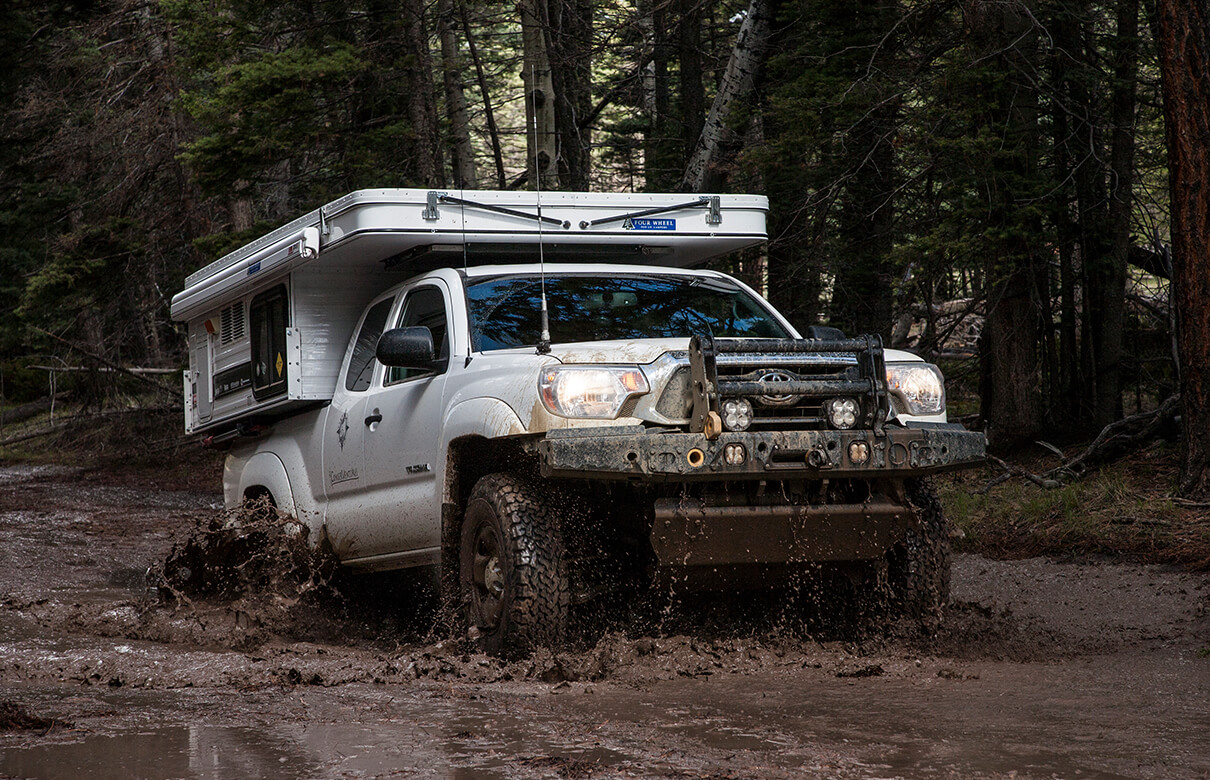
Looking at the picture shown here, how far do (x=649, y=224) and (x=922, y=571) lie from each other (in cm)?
280

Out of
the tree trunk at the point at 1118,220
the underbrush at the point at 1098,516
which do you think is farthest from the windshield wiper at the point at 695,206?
the tree trunk at the point at 1118,220

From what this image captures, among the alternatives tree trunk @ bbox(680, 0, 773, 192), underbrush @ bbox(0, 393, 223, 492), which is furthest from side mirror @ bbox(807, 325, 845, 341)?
underbrush @ bbox(0, 393, 223, 492)

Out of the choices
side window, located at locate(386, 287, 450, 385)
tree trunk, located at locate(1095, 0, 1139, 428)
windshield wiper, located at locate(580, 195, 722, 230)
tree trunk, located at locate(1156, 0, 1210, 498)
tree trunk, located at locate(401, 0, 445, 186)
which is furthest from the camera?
tree trunk, located at locate(401, 0, 445, 186)

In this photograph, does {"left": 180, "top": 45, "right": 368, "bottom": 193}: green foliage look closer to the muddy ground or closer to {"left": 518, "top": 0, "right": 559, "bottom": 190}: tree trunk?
{"left": 518, "top": 0, "right": 559, "bottom": 190}: tree trunk

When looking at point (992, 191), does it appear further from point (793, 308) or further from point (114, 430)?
point (114, 430)

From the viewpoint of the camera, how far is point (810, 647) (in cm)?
577

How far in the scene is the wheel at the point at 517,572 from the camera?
5348 millimetres

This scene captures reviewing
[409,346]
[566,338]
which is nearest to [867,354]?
[566,338]

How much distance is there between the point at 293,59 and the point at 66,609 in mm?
6734

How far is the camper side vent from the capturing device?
343 inches

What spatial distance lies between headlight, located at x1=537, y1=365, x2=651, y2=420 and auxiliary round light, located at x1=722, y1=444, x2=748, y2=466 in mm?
474

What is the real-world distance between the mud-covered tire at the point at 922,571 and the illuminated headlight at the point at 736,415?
43.6 inches

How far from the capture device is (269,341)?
8133mm

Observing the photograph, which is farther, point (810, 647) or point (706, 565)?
point (810, 647)
